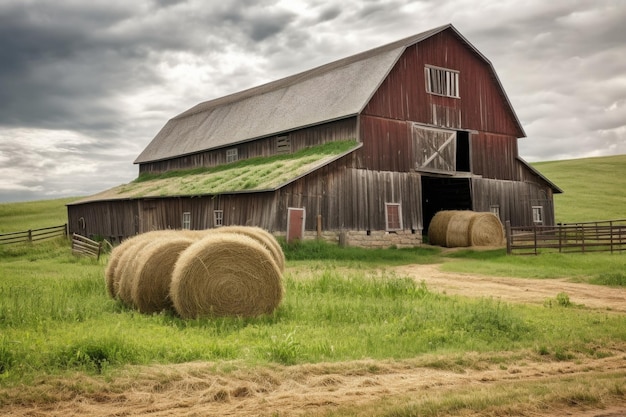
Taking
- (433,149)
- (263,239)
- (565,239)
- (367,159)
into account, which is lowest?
(565,239)

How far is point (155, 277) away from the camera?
39.4ft

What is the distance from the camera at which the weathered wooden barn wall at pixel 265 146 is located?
30.5 metres

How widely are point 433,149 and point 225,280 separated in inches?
881

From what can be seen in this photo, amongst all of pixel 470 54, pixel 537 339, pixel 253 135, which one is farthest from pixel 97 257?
pixel 470 54

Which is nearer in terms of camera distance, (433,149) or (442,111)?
(433,149)

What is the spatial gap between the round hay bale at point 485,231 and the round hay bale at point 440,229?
1.49m

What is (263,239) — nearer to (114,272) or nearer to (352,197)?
(114,272)

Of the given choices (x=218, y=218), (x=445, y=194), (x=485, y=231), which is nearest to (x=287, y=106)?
(x=218, y=218)

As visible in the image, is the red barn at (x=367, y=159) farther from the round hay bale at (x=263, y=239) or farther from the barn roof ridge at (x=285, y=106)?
the round hay bale at (x=263, y=239)

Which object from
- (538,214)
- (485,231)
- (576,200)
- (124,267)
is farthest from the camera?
(576,200)

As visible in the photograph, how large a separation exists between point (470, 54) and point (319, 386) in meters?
29.2

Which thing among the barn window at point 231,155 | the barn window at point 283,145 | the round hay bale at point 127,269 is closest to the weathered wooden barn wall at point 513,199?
the barn window at point 283,145

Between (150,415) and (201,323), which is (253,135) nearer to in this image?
(201,323)

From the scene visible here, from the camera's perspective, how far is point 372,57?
106 ft
